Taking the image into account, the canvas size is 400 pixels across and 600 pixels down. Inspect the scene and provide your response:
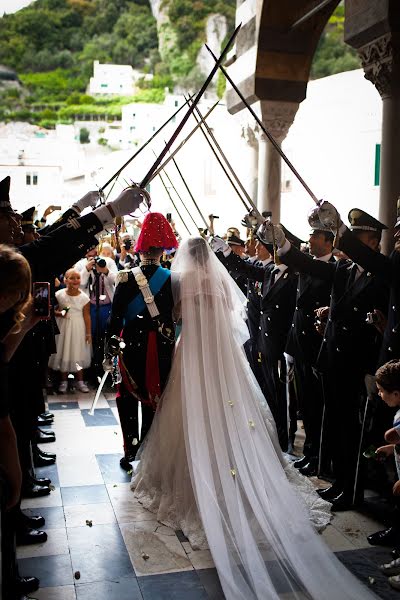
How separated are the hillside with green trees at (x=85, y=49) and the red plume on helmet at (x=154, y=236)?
4404 centimetres

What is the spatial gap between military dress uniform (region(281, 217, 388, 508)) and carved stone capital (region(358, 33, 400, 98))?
76.6 inches

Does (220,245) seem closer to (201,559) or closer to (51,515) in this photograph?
(51,515)

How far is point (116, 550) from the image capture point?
12.2 ft

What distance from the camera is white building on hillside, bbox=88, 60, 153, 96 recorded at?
47750 millimetres

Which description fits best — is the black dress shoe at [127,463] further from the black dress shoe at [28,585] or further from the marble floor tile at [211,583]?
the black dress shoe at [28,585]

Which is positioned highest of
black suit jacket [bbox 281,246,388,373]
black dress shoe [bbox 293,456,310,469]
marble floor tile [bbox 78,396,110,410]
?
black suit jacket [bbox 281,246,388,373]

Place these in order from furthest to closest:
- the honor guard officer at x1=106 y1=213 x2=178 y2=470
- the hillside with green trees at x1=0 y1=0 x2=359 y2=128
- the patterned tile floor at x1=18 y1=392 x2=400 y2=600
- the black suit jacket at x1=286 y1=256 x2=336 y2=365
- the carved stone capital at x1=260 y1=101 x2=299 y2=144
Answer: the hillside with green trees at x1=0 y1=0 x2=359 y2=128 → the carved stone capital at x1=260 y1=101 x2=299 y2=144 → the black suit jacket at x1=286 y1=256 x2=336 y2=365 → the honor guard officer at x1=106 y1=213 x2=178 y2=470 → the patterned tile floor at x1=18 y1=392 x2=400 y2=600

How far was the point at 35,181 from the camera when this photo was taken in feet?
100

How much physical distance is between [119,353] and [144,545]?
62.0 inches

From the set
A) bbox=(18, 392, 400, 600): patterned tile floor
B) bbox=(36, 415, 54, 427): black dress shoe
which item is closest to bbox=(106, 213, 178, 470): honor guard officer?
bbox=(18, 392, 400, 600): patterned tile floor

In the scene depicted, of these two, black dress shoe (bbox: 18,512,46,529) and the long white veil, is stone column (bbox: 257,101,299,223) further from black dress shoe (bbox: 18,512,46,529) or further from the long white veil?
black dress shoe (bbox: 18,512,46,529)

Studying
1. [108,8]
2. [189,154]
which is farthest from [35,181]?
[108,8]

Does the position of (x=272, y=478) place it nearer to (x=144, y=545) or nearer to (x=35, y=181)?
(x=144, y=545)

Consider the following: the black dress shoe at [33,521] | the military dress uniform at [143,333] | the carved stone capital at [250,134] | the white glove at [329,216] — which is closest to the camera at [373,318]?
the white glove at [329,216]
